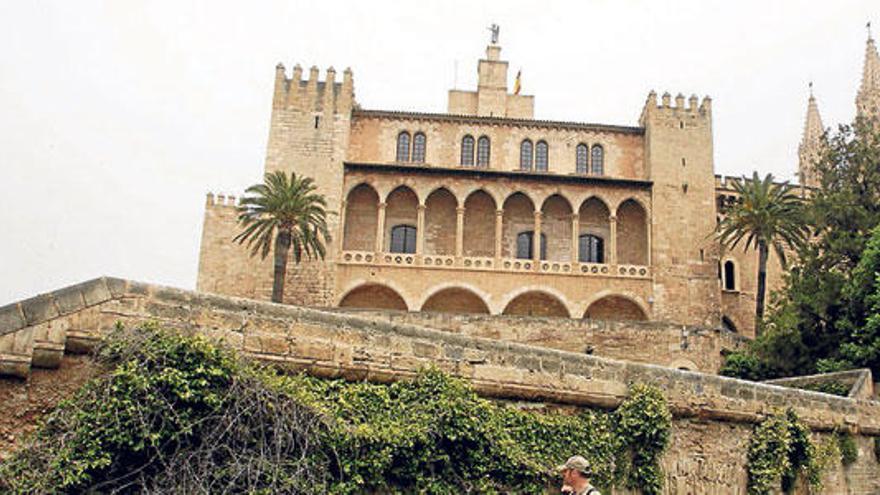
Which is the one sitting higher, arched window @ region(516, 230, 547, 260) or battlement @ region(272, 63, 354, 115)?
battlement @ region(272, 63, 354, 115)

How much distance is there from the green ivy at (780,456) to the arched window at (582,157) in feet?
108

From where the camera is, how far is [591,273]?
1705 inches

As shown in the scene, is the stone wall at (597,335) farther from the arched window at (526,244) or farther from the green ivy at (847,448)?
the green ivy at (847,448)

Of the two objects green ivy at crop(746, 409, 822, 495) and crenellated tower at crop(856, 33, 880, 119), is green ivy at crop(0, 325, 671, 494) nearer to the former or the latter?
green ivy at crop(746, 409, 822, 495)

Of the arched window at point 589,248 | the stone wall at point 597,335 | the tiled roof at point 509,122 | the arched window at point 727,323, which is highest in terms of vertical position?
the tiled roof at point 509,122

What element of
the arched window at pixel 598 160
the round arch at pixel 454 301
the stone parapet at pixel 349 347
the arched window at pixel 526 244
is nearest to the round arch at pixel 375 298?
the round arch at pixel 454 301

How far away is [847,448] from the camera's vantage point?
49.4ft

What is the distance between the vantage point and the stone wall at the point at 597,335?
32.0 m

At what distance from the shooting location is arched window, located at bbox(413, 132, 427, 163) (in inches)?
1806

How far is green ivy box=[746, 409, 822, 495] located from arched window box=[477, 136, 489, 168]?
3287 cm

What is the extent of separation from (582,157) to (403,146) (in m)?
9.92

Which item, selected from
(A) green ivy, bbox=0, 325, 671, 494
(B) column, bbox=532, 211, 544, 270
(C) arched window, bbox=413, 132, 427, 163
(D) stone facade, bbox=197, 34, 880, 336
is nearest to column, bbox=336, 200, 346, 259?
(D) stone facade, bbox=197, 34, 880, 336

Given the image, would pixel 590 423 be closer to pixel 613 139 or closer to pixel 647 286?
pixel 647 286

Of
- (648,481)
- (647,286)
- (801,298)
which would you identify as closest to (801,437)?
(648,481)
